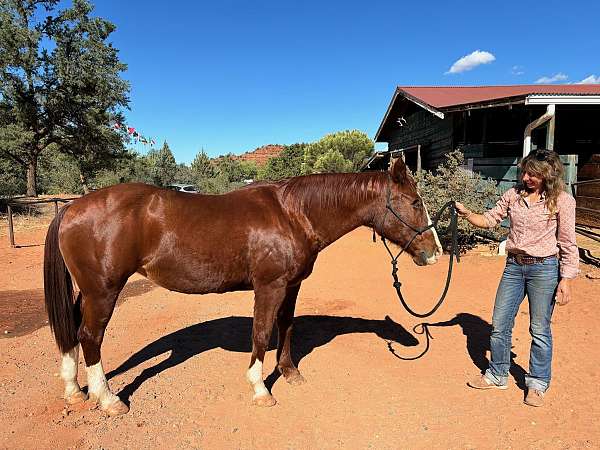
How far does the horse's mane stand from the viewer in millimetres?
3342

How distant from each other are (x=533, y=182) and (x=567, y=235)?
472 millimetres

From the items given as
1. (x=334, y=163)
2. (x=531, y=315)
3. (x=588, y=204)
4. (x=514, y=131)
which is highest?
(x=334, y=163)

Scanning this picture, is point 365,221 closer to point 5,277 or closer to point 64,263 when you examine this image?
point 64,263

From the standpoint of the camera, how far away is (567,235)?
9.48 feet

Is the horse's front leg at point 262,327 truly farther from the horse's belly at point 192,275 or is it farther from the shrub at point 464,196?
the shrub at point 464,196

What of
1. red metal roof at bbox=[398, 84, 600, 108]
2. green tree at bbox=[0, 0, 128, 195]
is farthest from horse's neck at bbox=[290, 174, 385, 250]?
green tree at bbox=[0, 0, 128, 195]

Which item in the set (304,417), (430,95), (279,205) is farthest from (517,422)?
(430,95)

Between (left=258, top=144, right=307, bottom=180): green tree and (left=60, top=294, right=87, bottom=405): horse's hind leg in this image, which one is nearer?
(left=60, top=294, right=87, bottom=405): horse's hind leg

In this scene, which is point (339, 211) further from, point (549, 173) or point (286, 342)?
point (549, 173)

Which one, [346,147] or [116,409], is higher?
[346,147]

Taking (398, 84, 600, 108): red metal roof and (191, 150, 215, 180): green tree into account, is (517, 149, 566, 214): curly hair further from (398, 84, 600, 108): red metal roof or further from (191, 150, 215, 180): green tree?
(191, 150, 215, 180): green tree

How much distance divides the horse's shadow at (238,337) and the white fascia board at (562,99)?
5.91 meters

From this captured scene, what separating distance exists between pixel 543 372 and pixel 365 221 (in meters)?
1.91

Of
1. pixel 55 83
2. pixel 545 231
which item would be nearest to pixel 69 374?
pixel 545 231
